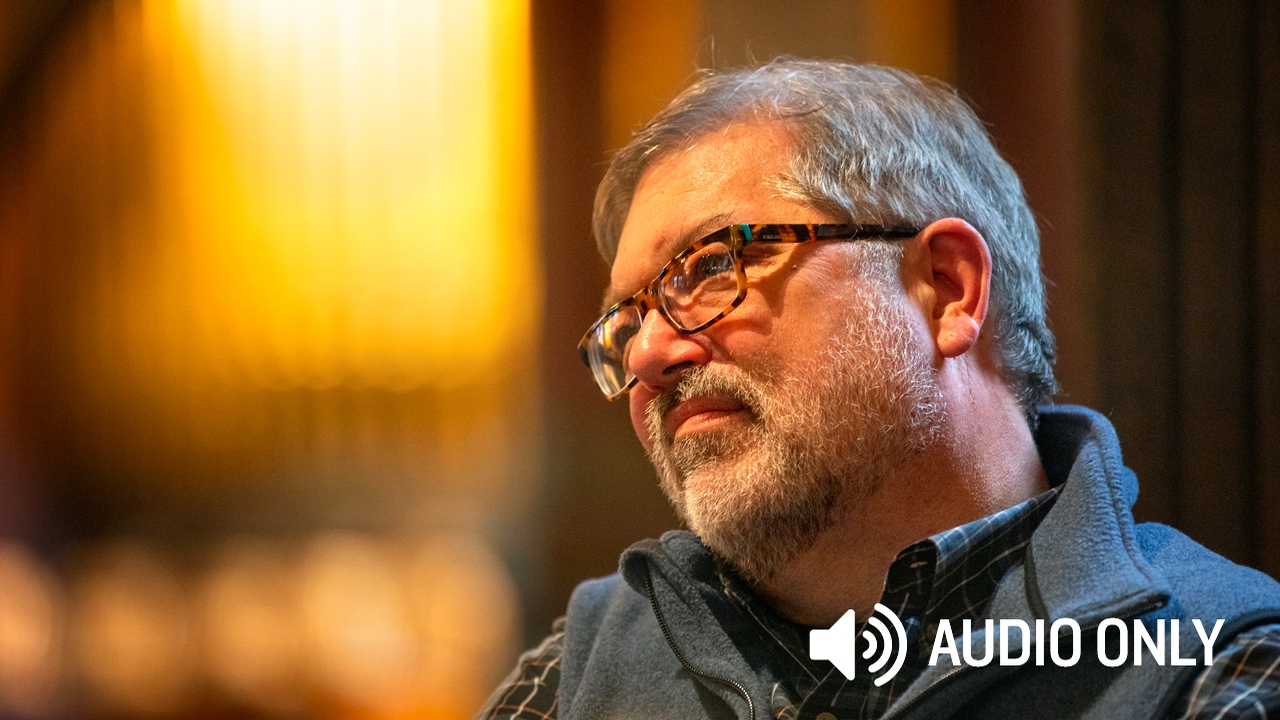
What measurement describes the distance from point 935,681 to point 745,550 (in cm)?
26

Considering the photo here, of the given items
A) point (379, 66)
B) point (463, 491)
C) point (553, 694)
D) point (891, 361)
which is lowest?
point (463, 491)

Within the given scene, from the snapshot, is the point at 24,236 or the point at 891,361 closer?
the point at 891,361

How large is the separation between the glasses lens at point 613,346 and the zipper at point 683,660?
240mm

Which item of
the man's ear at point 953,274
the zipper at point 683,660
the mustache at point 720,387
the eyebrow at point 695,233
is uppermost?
the eyebrow at point 695,233

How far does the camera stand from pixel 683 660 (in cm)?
116

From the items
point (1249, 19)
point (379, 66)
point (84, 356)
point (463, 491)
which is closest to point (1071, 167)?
point (1249, 19)

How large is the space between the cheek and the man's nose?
3 cm

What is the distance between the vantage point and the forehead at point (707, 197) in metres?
1.17

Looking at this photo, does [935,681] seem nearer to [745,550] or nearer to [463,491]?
[745,550]

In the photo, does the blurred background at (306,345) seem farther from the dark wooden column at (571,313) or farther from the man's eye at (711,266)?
the man's eye at (711,266)

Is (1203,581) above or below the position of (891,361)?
below

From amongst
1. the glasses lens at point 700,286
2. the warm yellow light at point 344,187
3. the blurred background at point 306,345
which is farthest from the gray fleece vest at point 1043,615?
the warm yellow light at point 344,187

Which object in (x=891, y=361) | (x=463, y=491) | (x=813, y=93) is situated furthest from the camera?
(x=463, y=491)

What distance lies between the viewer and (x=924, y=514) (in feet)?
3.73
